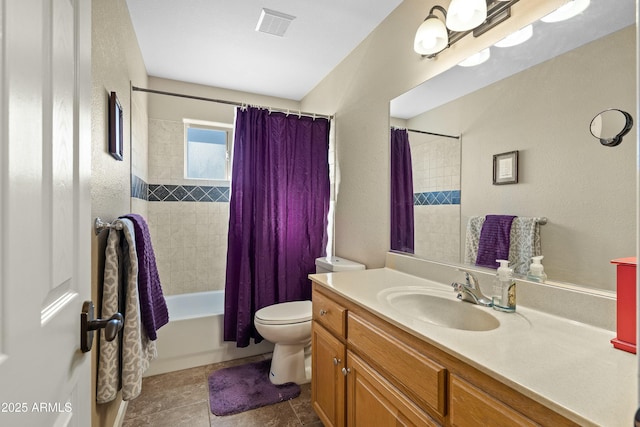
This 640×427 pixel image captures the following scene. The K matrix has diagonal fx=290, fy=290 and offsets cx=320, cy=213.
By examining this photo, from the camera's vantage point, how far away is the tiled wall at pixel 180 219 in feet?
9.34

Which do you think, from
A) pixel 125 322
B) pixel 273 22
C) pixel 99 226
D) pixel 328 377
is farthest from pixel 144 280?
pixel 273 22

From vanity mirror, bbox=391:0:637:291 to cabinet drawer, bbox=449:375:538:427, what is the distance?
582 millimetres

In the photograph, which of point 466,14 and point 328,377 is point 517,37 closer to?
point 466,14

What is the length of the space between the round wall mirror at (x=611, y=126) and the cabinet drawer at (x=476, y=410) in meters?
0.85

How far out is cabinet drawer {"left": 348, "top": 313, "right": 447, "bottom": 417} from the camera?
83 cm

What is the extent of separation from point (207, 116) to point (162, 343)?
2.15 metres

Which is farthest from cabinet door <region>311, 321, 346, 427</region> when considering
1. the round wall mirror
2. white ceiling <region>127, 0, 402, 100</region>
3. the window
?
the window

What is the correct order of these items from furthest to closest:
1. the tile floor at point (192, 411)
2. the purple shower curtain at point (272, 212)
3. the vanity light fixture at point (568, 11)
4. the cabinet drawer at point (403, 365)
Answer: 1. the purple shower curtain at point (272, 212)
2. the tile floor at point (192, 411)
3. the vanity light fixture at point (568, 11)
4. the cabinet drawer at point (403, 365)

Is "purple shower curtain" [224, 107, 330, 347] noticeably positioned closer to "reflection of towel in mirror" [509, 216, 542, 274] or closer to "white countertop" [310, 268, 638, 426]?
"white countertop" [310, 268, 638, 426]

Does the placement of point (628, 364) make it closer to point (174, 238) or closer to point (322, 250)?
point (322, 250)

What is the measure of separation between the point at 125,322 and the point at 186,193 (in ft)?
6.05

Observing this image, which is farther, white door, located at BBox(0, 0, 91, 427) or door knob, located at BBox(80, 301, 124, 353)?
door knob, located at BBox(80, 301, 124, 353)

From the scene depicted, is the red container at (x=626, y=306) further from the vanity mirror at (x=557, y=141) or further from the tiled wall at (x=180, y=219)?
the tiled wall at (x=180, y=219)

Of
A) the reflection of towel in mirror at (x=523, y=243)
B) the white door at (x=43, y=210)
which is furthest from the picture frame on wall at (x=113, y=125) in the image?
the reflection of towel in mirror at (x=523, y=243)
